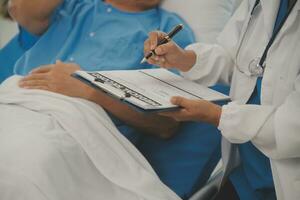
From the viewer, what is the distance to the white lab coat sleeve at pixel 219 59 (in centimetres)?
122

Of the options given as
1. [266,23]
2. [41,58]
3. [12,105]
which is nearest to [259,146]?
[266,23]

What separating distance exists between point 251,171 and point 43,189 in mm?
540

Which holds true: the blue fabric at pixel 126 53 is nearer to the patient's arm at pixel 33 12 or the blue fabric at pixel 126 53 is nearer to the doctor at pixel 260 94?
the patient's arm at pixel 33 12

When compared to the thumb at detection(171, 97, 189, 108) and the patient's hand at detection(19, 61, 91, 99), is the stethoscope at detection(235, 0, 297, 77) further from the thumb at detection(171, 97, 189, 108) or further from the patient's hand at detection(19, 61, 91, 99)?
the patient's hand at detection(19, 61, 91, 99)

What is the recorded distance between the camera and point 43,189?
0.91 m

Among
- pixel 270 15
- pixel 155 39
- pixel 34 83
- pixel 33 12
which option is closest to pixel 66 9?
pixel 33 12

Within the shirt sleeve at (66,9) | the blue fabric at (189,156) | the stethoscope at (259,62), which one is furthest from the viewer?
the shirt sleeve at (66,9)

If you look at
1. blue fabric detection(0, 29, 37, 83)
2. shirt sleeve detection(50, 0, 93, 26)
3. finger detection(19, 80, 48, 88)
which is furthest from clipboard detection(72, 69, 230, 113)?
blue fabric detection(0, 29, 37, 83)

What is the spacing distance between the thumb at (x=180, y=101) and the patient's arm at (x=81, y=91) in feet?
1.04

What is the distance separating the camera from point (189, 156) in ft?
4.44

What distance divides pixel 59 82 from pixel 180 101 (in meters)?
0.48

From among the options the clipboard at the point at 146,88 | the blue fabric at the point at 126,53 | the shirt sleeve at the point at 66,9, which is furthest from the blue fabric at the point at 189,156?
the shirt sleeve at the point at 66,9

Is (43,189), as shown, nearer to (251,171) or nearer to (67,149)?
(67,149)

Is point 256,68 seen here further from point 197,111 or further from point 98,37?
point 98,37
